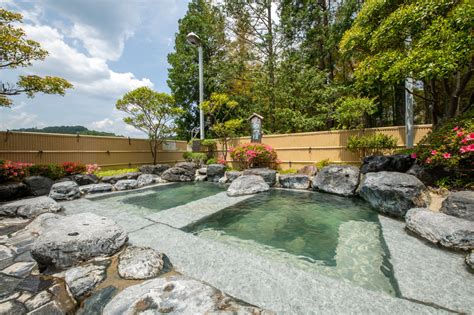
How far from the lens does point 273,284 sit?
196 cm

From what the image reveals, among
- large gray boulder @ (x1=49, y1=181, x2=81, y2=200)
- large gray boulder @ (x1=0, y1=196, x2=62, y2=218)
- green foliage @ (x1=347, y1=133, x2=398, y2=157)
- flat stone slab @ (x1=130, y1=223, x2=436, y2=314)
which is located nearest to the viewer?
flat stone slab @ (x1=130, y1=223, x2=436, y2=314)

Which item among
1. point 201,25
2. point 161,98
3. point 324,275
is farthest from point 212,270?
point 201,25

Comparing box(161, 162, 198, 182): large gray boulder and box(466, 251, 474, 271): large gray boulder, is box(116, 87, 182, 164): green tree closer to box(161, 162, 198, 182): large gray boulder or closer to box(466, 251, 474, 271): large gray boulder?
box(161, 162, 198, 182): large gray boulder

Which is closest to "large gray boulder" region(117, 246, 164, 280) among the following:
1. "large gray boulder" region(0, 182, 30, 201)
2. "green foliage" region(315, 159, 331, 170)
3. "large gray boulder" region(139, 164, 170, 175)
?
"large gray boulder" region(0, 182, 30, 201)

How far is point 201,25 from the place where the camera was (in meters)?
15.9

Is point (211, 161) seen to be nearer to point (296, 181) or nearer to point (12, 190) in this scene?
point (296, 181)

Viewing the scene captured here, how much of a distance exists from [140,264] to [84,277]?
49 cm

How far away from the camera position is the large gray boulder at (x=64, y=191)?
5516 millimetres

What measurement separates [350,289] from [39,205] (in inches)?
239

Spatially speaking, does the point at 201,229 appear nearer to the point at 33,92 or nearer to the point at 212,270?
the point at 212,270

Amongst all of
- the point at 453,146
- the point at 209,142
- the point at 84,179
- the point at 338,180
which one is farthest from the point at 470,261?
the point at 209,142

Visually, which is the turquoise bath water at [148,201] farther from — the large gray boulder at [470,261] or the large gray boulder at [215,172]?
the large gray boulder at [470,261]

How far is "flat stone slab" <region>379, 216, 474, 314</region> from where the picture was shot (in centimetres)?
176

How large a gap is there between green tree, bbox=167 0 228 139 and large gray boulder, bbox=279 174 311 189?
10.2m
